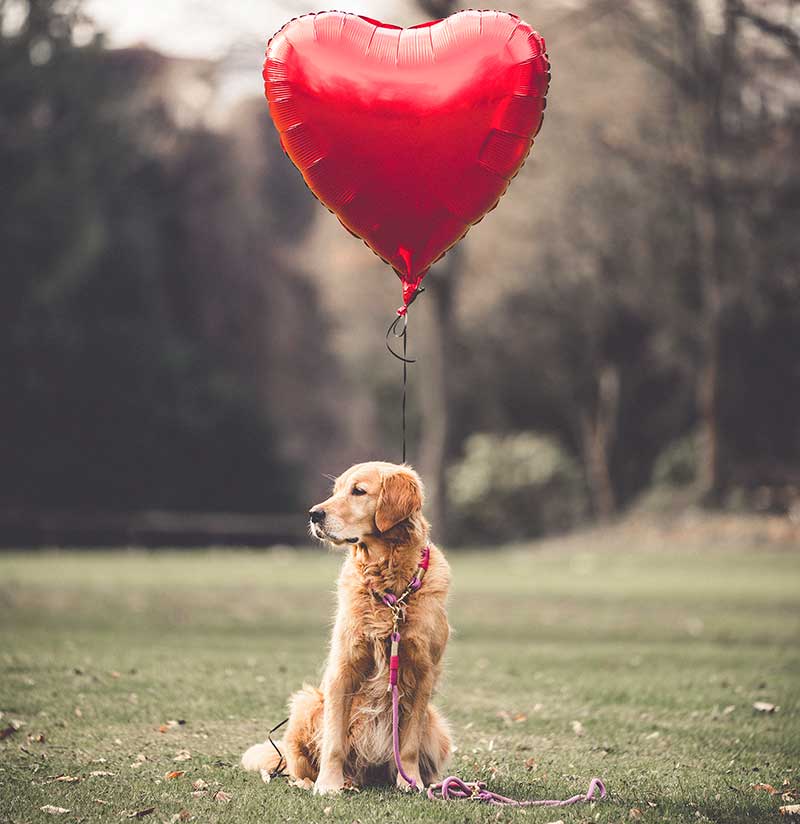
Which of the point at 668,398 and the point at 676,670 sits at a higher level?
the point at 668,398

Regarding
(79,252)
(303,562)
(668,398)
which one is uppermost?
(79,252)

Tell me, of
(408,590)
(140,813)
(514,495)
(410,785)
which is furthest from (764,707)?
(514,495)

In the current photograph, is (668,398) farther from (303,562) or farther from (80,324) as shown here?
(80,324)

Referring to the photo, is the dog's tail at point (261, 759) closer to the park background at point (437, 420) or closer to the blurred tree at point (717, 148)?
the park background at point (437, 420)

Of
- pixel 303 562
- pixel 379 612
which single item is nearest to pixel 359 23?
pixel 379 612

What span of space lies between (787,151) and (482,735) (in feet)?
59.6

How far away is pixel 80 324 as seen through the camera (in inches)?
961

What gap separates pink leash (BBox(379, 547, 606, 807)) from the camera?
186 inches

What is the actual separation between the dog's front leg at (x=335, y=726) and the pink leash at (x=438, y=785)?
0.66 ft

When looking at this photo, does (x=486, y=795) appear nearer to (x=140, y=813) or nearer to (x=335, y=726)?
(x=335, y=726)

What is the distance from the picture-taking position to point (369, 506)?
4922 millimetres

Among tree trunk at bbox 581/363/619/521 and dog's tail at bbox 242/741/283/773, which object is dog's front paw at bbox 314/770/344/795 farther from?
tree trunk at bbox 581/363/619/521

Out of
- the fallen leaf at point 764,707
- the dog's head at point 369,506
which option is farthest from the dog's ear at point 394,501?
the fallen leaf at point 764,707

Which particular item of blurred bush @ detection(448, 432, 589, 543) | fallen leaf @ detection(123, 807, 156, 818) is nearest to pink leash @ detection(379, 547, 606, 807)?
fallen leaf @ detection(123, 807, 156, 818)
